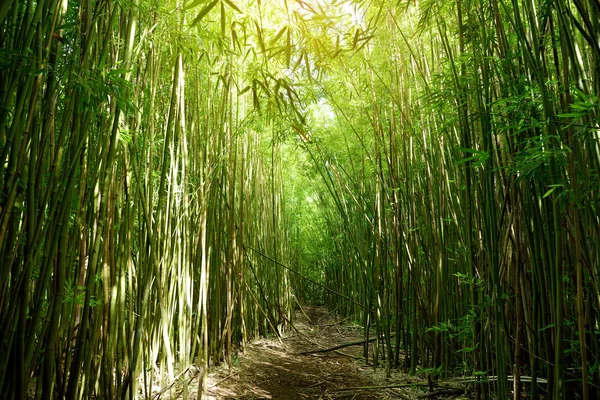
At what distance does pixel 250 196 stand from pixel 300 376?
1789mm

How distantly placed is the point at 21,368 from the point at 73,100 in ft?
2.70

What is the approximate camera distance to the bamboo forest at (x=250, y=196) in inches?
48.1

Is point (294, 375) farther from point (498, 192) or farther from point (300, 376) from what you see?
point (498, 192)

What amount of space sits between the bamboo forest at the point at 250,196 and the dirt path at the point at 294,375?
0.04 metres

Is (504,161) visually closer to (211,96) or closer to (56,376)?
(56,376)

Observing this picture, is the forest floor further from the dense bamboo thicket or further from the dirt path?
the dense bamboo thicket

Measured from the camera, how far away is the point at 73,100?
1.34 metres

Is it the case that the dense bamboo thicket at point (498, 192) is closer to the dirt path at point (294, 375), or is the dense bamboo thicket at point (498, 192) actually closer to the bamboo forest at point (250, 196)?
the bamboo forest at point (250, 196)

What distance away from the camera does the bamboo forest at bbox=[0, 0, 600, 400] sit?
4.00 feet

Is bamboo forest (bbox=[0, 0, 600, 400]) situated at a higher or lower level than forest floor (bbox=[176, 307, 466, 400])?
higher

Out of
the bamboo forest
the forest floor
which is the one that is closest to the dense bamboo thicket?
the bamboo forest

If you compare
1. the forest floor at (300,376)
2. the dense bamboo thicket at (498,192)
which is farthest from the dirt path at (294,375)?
the dense bamboo thicket at (498,192)

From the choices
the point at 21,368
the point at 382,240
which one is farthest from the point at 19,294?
the point at 382,240

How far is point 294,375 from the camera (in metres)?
3.47
